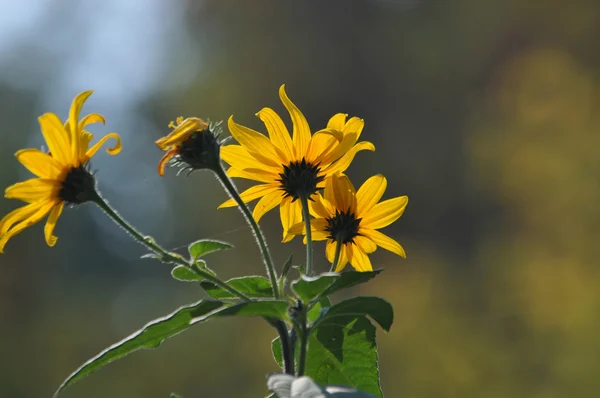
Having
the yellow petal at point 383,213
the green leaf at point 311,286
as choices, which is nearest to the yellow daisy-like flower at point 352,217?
the yellow petal at point 383,213

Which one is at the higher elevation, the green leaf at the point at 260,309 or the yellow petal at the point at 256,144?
the yellow petal at the point at 256,144

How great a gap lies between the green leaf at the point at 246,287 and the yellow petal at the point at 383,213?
20cm

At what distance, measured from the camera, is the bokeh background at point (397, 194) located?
8.73 m

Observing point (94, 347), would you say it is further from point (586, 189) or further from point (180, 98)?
point (586, 189)

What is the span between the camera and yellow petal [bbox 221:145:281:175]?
109 cm

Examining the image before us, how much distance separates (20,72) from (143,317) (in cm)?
604

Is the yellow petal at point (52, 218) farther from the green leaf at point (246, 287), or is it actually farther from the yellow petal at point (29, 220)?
the green leaf at point (246, 287)

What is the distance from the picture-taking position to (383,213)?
44.3 inches

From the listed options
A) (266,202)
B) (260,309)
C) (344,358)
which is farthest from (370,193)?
(260,309)

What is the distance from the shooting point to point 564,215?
30.0ft

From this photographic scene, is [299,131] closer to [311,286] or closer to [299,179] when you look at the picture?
[299,179]

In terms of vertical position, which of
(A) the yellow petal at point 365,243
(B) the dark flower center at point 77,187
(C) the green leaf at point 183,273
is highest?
(B) the dark flower center at point 77,187

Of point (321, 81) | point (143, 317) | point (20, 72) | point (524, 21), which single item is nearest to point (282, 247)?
point (143, 317)

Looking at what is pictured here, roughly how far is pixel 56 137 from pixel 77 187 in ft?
→ 0.25
